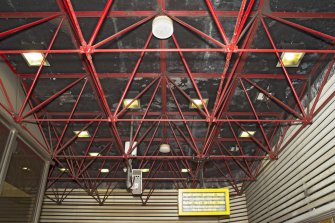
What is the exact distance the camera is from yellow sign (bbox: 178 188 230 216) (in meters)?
12.0

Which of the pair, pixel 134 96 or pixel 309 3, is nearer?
pixel 309 3

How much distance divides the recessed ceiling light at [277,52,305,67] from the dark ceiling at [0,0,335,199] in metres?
0.21

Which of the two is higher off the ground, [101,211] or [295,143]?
[295,143]

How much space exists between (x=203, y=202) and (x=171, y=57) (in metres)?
6.35

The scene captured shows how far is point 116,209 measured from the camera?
72.2ft

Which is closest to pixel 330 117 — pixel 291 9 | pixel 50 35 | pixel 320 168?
pixel 320 168

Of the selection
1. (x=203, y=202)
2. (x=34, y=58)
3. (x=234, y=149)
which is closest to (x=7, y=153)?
(x=34, y=58)

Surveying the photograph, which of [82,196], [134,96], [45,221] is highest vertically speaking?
[134,96]

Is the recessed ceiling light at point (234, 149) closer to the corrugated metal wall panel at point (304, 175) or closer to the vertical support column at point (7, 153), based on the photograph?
the corrugated metal wall panel at point (304, 175)

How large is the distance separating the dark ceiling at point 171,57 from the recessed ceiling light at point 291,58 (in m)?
0.21

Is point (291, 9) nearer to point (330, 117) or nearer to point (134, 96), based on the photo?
point (330, 117)

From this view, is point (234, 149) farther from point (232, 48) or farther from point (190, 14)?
point (232, 48)

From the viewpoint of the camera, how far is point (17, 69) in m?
10.8

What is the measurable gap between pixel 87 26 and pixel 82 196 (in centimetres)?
1707
